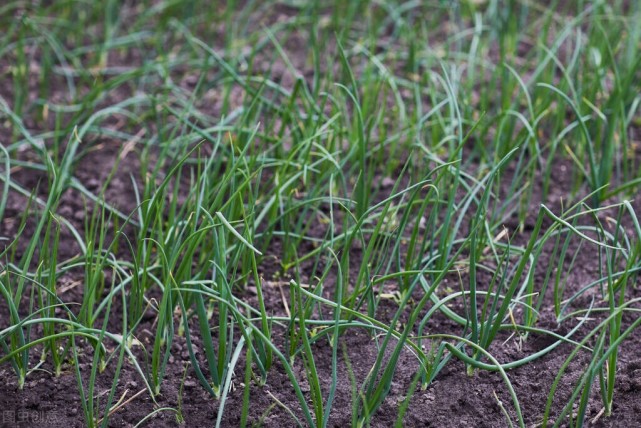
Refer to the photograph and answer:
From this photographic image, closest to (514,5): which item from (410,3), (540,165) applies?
(410,3)

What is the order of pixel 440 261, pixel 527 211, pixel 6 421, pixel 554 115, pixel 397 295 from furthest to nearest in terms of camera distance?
1. pixel 554 115
2. pixel 527 211
3. pixel 397 295
4. pixel 440 261
5. pixel 6 421

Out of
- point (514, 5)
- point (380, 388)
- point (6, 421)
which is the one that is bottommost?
point (6, 421)

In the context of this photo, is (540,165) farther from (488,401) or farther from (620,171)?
(488,401)

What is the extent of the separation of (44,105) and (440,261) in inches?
71.6

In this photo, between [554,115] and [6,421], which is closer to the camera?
[6,421]

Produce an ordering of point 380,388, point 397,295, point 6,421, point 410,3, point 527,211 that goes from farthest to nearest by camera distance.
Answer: point 410,3 → point 527,211 → point 397,295 → point 6,421 → point 380,388

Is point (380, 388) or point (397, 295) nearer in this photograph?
point (380, 388)

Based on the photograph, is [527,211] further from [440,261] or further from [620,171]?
[440,261]

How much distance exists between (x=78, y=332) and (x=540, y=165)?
1740mm

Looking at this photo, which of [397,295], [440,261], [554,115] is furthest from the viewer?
[554,115]

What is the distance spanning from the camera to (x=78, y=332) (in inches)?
76.3

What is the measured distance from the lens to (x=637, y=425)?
2.01 m

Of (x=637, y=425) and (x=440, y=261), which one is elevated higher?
(x=440, y=261)

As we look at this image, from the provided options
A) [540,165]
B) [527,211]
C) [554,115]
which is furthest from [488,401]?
[554,115]
